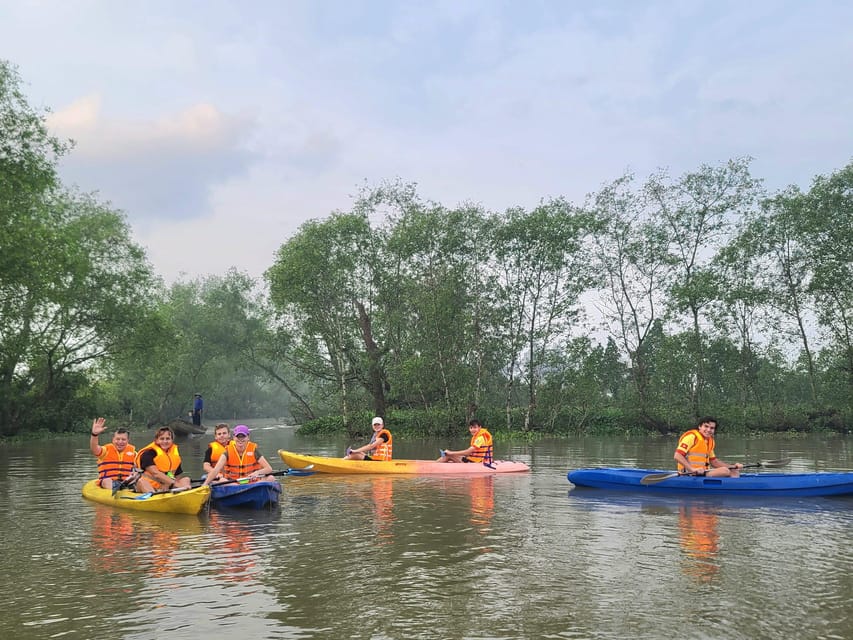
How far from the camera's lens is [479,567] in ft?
24.4

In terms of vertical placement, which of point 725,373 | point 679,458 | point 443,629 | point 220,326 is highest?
point 220,326

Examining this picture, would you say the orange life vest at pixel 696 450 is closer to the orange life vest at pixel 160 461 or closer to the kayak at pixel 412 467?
the kayak at pixel 412 467

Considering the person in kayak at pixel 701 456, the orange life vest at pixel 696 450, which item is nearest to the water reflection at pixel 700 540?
the person in kayak at pixel 701 456

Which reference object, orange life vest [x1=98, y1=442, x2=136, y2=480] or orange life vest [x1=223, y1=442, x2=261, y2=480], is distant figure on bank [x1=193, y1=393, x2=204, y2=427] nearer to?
orange life vest [x1=98, y1=442, x2=136, y2=480]

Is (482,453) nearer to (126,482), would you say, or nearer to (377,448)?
(377,448)

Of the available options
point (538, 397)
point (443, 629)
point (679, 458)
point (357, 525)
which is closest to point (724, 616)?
point (443, 629)

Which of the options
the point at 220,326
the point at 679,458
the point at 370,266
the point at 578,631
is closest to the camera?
the point at 578,631

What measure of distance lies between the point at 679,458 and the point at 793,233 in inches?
1032

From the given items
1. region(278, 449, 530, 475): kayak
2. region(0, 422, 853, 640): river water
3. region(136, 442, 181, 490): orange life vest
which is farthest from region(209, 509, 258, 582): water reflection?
region(278, 449, 530, 475): kayak

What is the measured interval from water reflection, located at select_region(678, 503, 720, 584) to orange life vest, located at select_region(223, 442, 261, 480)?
665 cm

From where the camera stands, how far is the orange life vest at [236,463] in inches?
476

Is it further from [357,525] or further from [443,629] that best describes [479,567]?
[357,525]

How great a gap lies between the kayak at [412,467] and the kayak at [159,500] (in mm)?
5884

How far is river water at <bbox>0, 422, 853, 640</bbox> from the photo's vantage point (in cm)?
564
